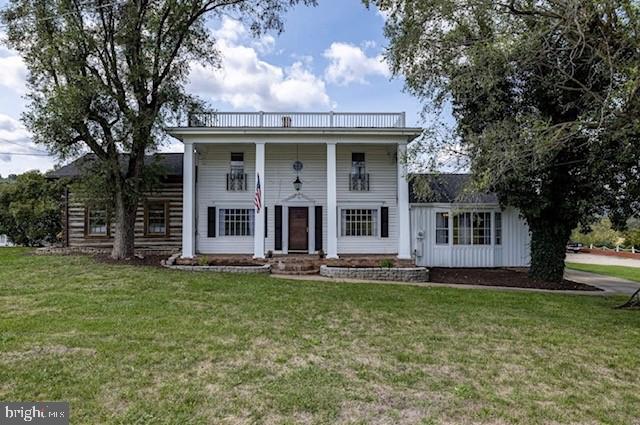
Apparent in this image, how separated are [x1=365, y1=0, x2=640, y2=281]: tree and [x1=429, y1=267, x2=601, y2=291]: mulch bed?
0.51 metres

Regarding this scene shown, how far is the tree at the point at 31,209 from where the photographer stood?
20.7m

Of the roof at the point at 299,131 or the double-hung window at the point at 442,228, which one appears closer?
the roof at the point at 299,131

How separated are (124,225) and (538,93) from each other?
13896 mm

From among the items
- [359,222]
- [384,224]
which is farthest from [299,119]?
[384,224]

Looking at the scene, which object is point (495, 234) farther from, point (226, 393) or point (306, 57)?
point (226, 393)

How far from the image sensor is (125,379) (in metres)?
4.09

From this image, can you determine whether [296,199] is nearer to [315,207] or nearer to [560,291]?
[315,207]

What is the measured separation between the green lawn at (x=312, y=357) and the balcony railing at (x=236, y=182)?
26.6 feet

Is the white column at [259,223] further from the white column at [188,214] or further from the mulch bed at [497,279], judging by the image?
the mulch bed at [497,279]

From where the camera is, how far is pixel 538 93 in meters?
11.5

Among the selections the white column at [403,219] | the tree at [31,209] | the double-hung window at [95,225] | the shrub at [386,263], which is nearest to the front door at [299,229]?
the white column at [403,219]

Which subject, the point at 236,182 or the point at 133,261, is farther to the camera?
the point at 236,182

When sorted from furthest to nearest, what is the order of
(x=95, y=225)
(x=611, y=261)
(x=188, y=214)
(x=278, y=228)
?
(x=611, y=261) < (x=95, y=225) < (x=278, y=228) < (x=188, y=214)

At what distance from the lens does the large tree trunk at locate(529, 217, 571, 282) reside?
12.5 meters
